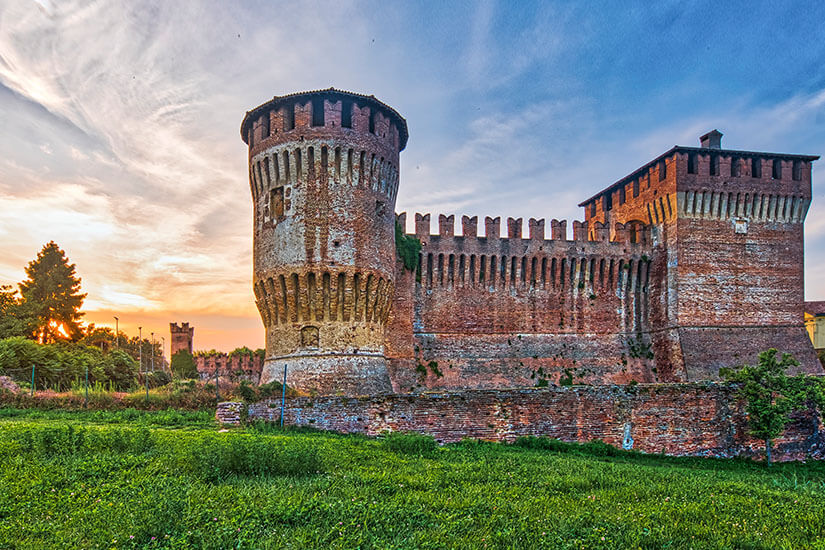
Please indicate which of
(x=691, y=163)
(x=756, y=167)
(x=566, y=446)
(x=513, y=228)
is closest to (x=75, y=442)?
(x=566, y=446)

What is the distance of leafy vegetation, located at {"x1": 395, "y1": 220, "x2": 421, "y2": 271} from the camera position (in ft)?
81.3

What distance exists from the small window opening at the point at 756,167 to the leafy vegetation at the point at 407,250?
15484mm

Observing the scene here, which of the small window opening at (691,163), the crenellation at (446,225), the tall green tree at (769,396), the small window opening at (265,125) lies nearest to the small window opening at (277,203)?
the small window opening at (265,125)

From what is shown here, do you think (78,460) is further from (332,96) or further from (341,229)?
(332,96)

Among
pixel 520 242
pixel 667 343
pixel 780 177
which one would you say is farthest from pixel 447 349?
pixel 780 177

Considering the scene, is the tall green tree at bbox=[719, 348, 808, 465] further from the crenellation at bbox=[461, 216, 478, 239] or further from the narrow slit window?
the narrow slit window

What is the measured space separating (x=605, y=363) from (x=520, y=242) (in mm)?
6580

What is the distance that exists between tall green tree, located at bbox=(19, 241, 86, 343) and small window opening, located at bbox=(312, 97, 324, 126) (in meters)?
26.8

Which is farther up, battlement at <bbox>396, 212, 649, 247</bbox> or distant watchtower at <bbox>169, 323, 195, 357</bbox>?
battlement at <bbox>396, 212, 649, 247</bbox>

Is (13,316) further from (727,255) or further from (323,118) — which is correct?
(727,255)

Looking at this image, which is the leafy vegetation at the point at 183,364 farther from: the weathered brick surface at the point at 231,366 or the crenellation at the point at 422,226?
the crenellation at the point at 422,226

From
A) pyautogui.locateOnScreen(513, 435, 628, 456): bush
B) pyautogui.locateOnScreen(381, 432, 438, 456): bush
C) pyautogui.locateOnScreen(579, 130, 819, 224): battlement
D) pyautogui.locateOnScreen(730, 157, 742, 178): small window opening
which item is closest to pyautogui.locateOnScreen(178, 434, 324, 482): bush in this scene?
pyautogui.locateOnScreen(381, 432, 438, 456): bush

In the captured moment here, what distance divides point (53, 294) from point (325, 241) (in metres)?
27.4

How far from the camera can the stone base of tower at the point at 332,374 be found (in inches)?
755
